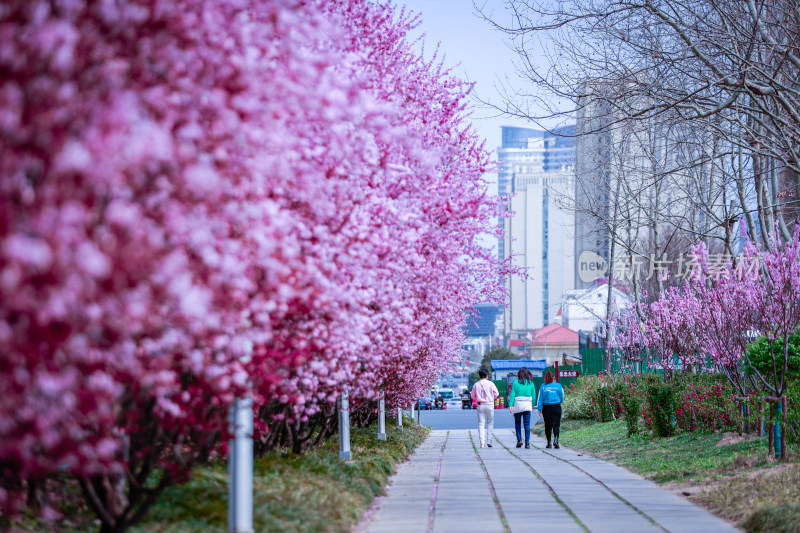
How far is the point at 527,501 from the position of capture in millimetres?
10430

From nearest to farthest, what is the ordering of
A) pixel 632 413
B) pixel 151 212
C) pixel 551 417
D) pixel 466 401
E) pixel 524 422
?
pixel 151 212 → pixel 632 413 → pixel 551 417 → pixel 524 422 → pixel 466 401

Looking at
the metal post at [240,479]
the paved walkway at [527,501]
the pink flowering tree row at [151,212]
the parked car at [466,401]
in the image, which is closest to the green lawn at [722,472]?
the paved walkway at [527,501]

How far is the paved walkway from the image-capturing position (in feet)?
28.3

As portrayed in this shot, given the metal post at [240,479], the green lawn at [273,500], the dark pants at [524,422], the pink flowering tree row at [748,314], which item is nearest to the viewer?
the metal post at [240,479]

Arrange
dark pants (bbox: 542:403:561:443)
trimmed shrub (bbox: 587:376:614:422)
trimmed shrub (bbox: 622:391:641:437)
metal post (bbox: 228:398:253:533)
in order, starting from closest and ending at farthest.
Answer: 1. metal post (bbox: 228:398:253:533)
2. trimmed shrub (bbox: 622:391:641:437)
3. dark pants (bbox: 542:403:561:443)
4. trimmed shrub (bbox: 587:376:614:422)

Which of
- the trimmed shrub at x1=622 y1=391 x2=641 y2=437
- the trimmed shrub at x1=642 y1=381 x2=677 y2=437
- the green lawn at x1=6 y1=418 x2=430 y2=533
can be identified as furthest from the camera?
the trimmed shrub at x1=622 y1=391 x2=641 y2=437

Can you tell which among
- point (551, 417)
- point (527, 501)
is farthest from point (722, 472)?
point (551, 417)

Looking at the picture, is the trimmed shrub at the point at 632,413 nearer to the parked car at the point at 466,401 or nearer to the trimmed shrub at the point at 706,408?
the trimmed shrub at the point at 706,408

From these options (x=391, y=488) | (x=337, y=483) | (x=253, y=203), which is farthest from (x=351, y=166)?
(x=391, y=488)

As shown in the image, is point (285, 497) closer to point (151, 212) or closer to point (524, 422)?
point (151, 212)

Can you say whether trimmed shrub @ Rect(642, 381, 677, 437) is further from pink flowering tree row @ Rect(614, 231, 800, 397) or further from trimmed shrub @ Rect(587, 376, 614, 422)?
trimmed shrub @ Rect(587, 376, 614, 422)

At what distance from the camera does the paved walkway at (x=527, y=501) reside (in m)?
8.63

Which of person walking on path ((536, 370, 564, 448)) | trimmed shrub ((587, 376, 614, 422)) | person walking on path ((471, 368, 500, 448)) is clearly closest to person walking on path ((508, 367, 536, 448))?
person walking on path ((536, 370, 564, 448))

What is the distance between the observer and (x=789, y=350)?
1433cm
